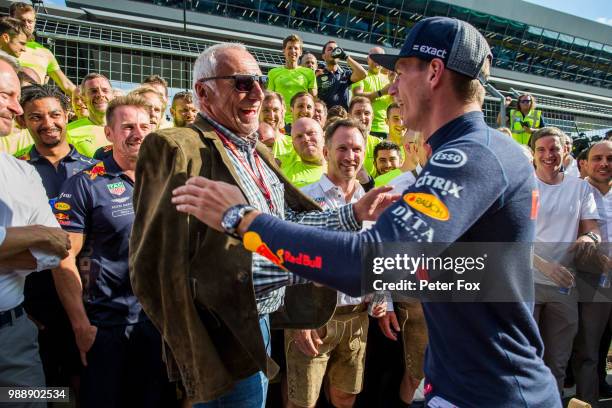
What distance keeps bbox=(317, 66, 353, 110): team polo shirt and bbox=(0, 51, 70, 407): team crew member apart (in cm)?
584

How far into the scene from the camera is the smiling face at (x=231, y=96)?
2.00 meters

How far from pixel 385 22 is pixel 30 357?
28.3 metres

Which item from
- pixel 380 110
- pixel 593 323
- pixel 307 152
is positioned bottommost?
pixel 593 323

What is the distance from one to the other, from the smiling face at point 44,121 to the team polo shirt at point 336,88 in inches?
201

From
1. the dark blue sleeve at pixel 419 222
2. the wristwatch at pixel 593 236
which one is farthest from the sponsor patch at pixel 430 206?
the wristwatch at pixel 593 236

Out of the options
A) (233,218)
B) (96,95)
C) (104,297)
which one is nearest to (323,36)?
(96,95)

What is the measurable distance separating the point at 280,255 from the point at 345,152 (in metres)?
2.29

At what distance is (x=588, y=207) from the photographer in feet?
13.7

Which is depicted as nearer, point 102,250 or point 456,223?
point 456,223

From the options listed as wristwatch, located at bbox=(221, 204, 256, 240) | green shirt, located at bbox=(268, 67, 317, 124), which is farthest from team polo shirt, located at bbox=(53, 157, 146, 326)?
green shirt, located at bbox=(268, 67, 317, 124)

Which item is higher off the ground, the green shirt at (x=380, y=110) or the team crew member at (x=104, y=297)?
the green shirt at (x=380, y=110)

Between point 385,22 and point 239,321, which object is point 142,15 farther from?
point 239,321

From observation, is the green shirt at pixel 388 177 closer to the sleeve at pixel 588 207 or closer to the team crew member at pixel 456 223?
the sleeve at pixel 588 207

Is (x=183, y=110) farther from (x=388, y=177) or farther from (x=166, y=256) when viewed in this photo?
(x=166, y=256)
